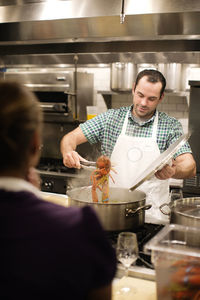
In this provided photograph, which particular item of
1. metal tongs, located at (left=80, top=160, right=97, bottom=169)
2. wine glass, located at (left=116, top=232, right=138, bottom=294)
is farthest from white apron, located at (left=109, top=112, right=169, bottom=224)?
wine glass, located at (left=116, top=232, right=138, bottom=294)

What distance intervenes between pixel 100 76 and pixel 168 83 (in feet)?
3.66

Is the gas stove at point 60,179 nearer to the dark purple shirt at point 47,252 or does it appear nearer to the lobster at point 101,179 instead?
the lobster at point 101,179

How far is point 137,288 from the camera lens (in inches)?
59.3

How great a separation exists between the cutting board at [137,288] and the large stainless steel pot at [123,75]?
2.95m

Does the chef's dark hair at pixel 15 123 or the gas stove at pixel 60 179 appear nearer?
the chef's dark hair at pixel 15 123

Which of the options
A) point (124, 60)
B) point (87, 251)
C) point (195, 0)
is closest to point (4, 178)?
point (87, 251)

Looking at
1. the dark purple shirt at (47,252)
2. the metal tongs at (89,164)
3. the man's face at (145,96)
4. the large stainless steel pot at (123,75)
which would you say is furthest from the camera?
the large stainless steel pot at (123,75)

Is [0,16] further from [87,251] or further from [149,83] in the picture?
[87,251]

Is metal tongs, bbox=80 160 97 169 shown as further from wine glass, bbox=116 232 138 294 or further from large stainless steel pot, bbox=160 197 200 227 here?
wine glass, bbox=116 232 138 294

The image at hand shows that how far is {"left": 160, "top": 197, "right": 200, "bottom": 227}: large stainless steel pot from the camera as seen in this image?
1.59 meters

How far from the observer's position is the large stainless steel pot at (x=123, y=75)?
13.9 feet

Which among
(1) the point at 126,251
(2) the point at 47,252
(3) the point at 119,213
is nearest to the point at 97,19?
(3) the point at 119,213

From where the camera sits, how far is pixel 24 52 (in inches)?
200

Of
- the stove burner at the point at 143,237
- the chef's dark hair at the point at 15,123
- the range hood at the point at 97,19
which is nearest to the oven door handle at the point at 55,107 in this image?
the range hood at the point at 97,19
